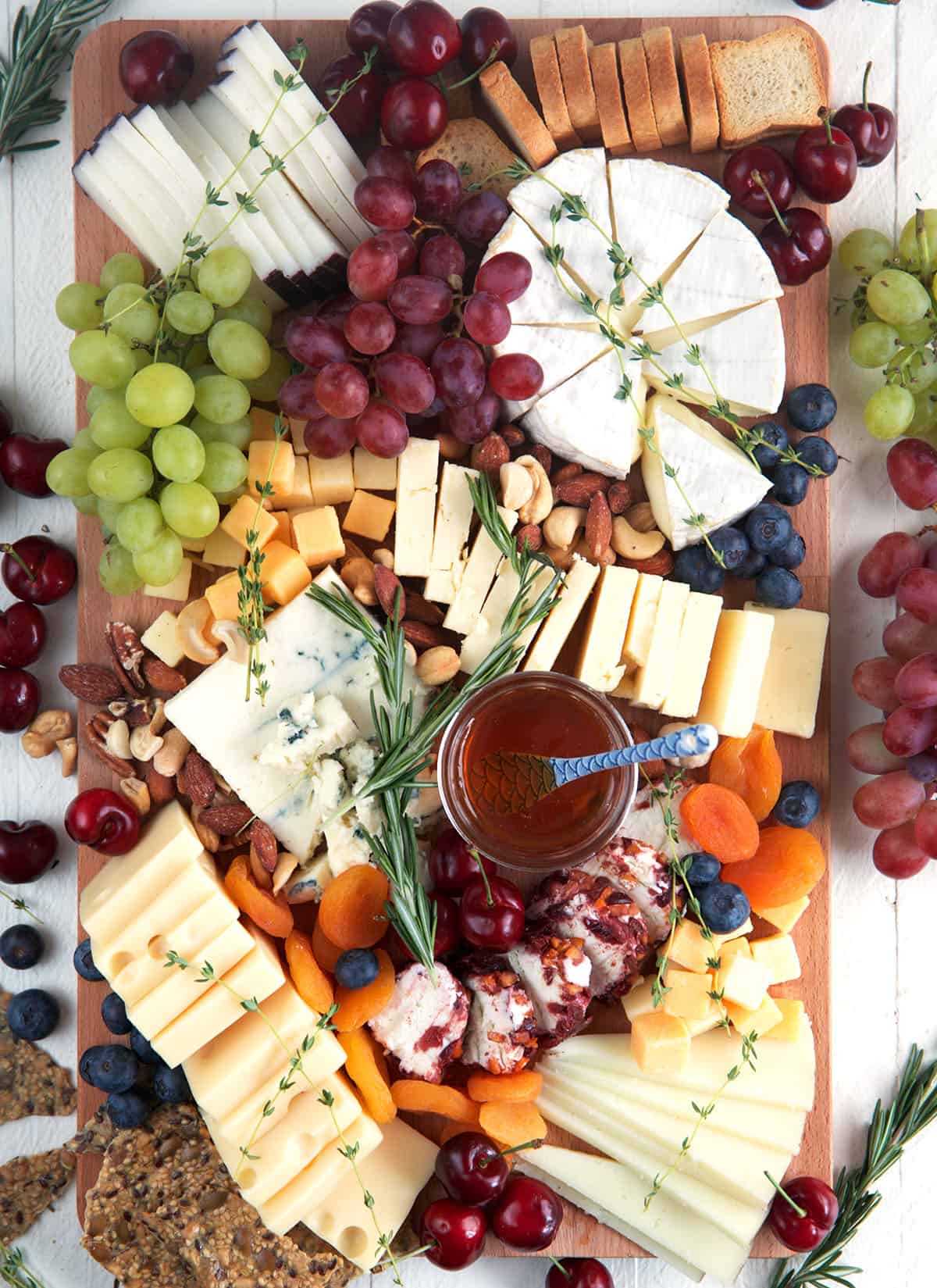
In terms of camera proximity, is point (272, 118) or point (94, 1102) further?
point (94, 1102)

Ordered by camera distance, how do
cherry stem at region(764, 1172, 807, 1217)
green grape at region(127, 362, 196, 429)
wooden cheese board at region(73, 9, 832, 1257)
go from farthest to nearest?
wooden cheese board at region(73, 9, 832, 1257), cherry stem at region(764, 1172, 807, 1217), green grape at region(127, 362, 196, 429)

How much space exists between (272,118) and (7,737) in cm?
103

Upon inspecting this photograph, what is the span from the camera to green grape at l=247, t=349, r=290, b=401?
157 centimetres

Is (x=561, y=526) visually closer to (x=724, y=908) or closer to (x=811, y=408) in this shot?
(x=811, y=408)

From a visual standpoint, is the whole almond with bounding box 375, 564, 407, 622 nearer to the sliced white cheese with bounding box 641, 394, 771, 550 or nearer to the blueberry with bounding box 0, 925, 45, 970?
the sliced white cheese with bounding box 641, 394, 771, 550

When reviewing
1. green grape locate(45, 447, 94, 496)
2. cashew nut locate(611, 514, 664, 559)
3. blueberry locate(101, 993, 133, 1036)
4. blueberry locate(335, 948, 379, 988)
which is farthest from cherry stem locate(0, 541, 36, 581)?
cashew nut locate(611, 514, 664, 559)

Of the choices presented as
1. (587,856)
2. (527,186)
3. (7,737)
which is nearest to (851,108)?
(527,186)

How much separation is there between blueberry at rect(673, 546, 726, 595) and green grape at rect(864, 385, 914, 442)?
1.02 feet

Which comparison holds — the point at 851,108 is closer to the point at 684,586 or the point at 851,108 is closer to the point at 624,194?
the point at 624,194

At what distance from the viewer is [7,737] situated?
5.68 feet

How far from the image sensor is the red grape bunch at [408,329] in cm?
145

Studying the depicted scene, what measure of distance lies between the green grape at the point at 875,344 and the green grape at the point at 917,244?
104 mm

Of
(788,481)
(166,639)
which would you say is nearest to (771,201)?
(788,481)

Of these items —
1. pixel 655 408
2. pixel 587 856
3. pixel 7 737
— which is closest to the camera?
pixel 587 856
